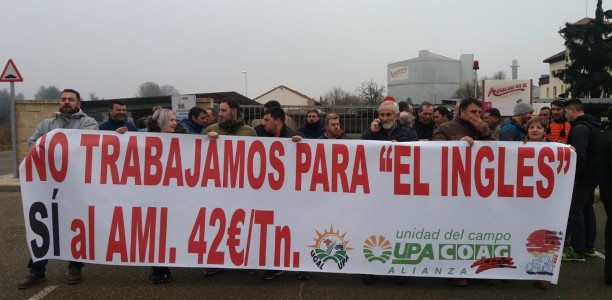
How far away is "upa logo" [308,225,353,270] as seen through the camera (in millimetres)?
4324

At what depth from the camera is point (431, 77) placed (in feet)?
175

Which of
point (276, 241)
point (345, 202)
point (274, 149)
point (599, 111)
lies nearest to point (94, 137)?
point (274, 149)

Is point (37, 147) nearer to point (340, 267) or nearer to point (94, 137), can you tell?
point (94, 137)

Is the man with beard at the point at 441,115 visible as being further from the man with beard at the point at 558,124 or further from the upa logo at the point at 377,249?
the upa logo at the point at 377,249

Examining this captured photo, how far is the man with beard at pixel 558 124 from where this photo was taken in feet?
21.9

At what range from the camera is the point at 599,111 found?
42.3 ft

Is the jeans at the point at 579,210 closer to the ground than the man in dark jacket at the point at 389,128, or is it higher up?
closer to the ground

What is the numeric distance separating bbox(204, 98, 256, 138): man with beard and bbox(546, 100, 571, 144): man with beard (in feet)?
13.8

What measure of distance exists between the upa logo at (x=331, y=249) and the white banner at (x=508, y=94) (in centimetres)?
959

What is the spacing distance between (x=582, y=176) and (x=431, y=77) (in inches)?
1979

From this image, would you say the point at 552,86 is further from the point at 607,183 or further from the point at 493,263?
the point at 493,263

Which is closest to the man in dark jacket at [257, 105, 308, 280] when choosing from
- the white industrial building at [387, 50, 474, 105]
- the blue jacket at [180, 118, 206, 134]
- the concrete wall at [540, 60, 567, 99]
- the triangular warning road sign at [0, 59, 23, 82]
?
the blue jacket at [180, 118, 206, 134]

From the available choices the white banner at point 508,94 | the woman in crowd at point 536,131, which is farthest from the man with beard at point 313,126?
the white banner at point 508,94

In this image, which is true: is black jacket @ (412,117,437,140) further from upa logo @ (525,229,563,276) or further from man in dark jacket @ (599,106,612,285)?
upa logo @ (525,229,563,276)
